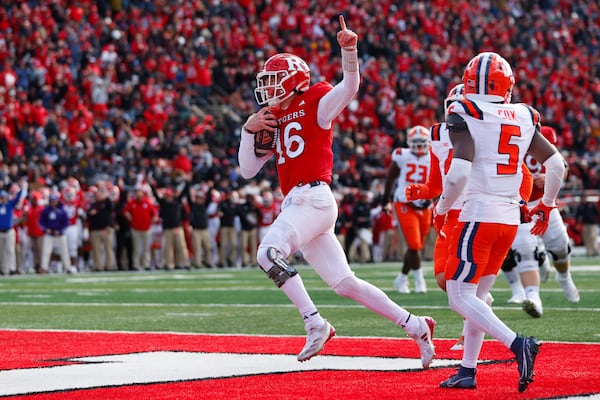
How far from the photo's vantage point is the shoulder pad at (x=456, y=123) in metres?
6.02

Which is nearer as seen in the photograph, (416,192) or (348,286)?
(348,286)

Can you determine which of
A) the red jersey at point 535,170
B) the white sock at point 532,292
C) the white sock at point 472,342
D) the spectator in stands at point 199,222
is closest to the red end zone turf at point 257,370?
the white sock at point 472,342

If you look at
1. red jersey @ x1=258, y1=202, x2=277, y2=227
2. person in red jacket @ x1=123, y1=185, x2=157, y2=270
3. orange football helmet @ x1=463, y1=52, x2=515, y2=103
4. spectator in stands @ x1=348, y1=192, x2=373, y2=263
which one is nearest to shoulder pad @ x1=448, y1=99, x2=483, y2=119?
orange football helmet @ x1=463, y1=52, x2=515, y2=103

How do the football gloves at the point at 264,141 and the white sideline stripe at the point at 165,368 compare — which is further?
the football gloves at the point at 264,141

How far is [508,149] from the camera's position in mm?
6117

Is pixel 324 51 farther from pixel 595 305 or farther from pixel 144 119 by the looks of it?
pixel 595 305

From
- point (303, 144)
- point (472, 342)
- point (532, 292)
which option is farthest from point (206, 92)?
point (472, 342)

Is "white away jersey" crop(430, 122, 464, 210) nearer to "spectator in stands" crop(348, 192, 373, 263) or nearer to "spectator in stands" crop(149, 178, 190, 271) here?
"spectator in stands" crop(149, 178, 190, 271)

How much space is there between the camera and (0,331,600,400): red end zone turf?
5.80 m

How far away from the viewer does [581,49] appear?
124 feet

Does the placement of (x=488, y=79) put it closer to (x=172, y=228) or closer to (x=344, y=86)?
(x=344, y=86)

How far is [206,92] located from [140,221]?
20.3ft

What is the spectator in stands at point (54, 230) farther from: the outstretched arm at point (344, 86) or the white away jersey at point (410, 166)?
the outstretched arm at point (344, 86)

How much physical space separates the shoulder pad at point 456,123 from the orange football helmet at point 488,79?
22 centimetres
